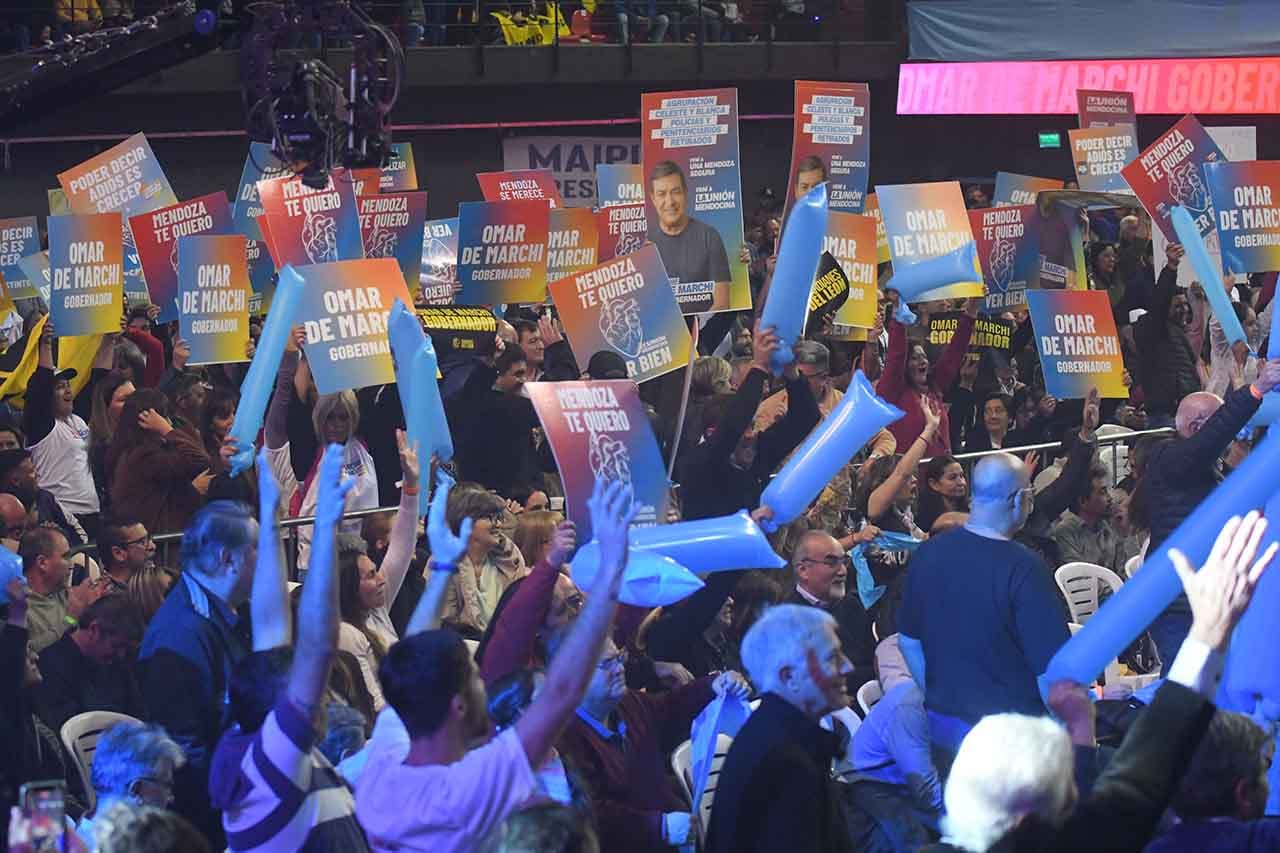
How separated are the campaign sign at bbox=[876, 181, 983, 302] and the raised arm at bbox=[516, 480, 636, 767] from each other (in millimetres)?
7301

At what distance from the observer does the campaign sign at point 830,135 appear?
11.9m

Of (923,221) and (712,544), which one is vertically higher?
(923,221)

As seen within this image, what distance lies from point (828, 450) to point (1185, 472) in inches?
58.5

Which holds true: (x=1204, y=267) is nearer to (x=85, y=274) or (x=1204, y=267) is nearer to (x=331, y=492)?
(x=331, y=492)

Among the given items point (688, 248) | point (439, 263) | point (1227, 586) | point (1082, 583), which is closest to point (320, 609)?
point (1227, 586)

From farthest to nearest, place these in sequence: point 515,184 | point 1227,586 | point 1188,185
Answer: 1. point 515,184
2. point 1188,185
3. point 1227,586

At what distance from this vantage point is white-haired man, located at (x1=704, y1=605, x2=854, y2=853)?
4215 millimetres

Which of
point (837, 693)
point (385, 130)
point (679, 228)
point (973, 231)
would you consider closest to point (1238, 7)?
point (973, 231)

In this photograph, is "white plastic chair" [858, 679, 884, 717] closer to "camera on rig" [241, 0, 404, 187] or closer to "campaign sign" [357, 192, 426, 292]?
"camera on rig" [241, 0, 404, 187]

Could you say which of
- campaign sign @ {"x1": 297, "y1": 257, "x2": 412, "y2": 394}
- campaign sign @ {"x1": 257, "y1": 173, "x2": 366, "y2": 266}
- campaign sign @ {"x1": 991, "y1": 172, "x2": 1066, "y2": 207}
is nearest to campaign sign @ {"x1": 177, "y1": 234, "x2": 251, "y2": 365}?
campaign sign @ {"x1": 257, "y1": 173, "x2": 366, "y2": 266}

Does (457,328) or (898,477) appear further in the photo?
(457,328)

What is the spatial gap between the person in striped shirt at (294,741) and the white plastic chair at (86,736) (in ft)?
6.29

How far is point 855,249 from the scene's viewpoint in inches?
436

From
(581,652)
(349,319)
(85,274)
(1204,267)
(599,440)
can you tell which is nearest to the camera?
(581,652)
